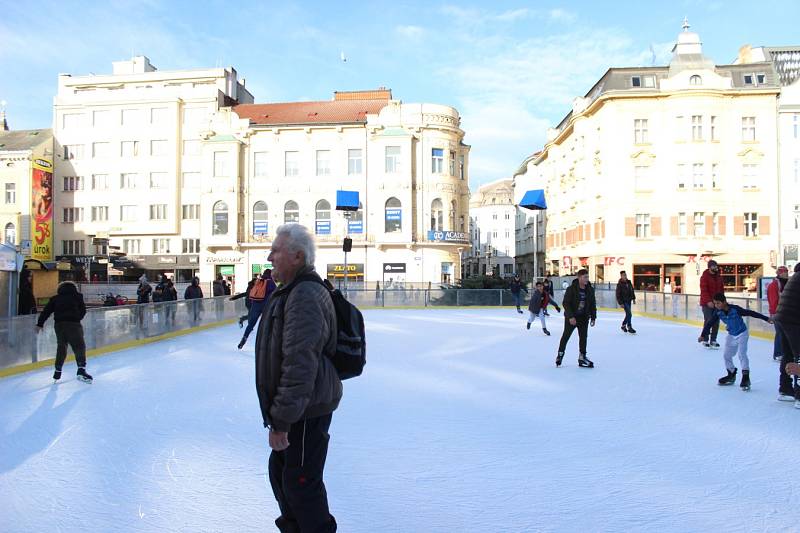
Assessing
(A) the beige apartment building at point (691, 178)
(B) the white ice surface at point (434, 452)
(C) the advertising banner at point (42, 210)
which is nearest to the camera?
(B) the white ice surface at point (434, 452)

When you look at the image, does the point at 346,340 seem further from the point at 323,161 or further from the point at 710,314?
the point at 323,161

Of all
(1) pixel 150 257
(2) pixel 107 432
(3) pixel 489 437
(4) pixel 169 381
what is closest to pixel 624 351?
(3) pixel 489 437

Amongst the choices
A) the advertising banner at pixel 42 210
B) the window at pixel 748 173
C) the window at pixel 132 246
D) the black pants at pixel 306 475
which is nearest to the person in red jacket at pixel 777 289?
the black pants at pixel 306 475

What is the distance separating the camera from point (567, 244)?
44969 mm

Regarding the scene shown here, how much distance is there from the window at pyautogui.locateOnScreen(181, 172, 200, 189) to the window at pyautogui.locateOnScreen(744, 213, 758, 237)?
128 ft

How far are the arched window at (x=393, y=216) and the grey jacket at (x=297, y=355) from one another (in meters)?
38.2

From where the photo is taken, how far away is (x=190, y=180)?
46.0 m

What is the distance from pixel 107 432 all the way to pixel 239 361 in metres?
5.02

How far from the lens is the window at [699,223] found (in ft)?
116

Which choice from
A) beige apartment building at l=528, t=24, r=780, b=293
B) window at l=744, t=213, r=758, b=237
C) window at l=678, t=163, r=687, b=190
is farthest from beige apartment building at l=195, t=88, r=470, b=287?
window at l=744, t=213, r=758, b=237

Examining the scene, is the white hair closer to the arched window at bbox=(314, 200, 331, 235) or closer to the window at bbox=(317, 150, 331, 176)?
the arched window at bbox=(314, 200, 331, 235)

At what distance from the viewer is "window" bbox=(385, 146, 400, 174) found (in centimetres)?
4100

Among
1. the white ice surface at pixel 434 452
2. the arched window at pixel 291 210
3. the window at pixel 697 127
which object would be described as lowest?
the white ice surface at pixel 434 452

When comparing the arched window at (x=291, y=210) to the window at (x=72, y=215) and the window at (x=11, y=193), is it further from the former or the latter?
the window at (x=11, y=193)
